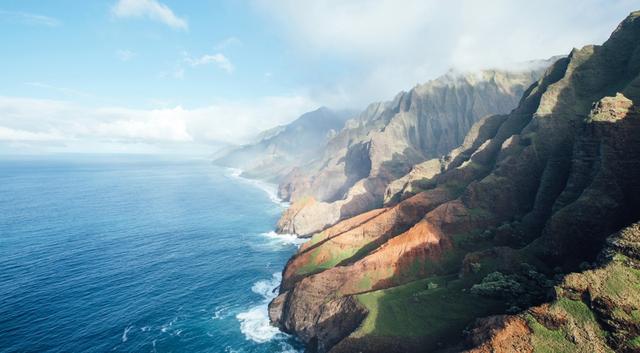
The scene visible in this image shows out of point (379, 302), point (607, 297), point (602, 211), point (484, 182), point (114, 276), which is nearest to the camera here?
point (607, 297)

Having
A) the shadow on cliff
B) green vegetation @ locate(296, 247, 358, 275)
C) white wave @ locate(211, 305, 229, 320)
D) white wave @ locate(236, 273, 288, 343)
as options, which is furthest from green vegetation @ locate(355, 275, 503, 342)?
white wave @ locate(211, 305, 229, 320)

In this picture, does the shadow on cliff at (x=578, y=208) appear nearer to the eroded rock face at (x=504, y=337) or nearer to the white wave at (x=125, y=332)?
the eroded rock face at (x=504, y=337)

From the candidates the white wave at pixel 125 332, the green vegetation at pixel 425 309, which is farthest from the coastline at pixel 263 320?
the white wave at pixel 125 332

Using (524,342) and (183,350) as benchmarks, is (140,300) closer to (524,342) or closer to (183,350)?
(183,350)

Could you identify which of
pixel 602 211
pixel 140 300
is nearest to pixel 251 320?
pixel 140 300

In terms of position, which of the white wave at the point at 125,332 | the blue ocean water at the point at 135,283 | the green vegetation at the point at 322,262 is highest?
the green vegetation at the point at 322,262
